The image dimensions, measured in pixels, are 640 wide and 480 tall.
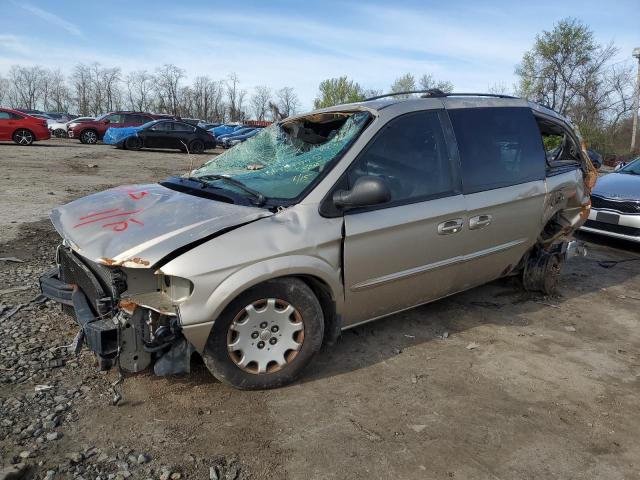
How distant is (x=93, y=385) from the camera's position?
3.04 metres

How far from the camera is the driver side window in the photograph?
3383 millimetres

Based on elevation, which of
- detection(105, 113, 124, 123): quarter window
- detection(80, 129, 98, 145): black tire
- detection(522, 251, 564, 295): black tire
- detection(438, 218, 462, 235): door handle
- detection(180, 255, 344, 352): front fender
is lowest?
detection(522, 251, 564, 295): black tire

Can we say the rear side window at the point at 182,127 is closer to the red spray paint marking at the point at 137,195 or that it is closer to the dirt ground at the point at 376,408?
the dirt ground at the point at 376,408

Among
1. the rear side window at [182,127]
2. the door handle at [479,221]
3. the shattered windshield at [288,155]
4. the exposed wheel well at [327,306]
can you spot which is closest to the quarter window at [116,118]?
the rear side window at [182,127]

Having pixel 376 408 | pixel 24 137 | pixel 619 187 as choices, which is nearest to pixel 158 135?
pixel 24 137

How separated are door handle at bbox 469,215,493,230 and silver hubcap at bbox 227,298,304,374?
160 cm

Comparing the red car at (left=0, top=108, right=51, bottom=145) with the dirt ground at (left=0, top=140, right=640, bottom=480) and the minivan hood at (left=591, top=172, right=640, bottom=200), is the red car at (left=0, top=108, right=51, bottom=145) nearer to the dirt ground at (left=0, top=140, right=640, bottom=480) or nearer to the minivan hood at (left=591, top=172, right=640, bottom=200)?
the dirt ground at (left=0, top=140, right=640, bottom=480)

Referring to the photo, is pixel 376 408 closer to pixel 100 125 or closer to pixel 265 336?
pixel 265 336

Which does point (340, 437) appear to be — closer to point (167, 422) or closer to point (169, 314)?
point (167, 422)

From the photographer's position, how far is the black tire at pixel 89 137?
24.2 meters

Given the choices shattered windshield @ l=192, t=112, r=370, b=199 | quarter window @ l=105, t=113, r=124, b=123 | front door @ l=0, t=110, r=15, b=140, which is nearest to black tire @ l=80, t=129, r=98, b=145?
quarter window @ l=105, t=113, r=124, b=123

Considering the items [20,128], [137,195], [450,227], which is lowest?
[450,227]

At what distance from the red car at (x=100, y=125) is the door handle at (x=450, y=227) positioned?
2319 centimetres

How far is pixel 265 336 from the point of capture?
9.77 ft
